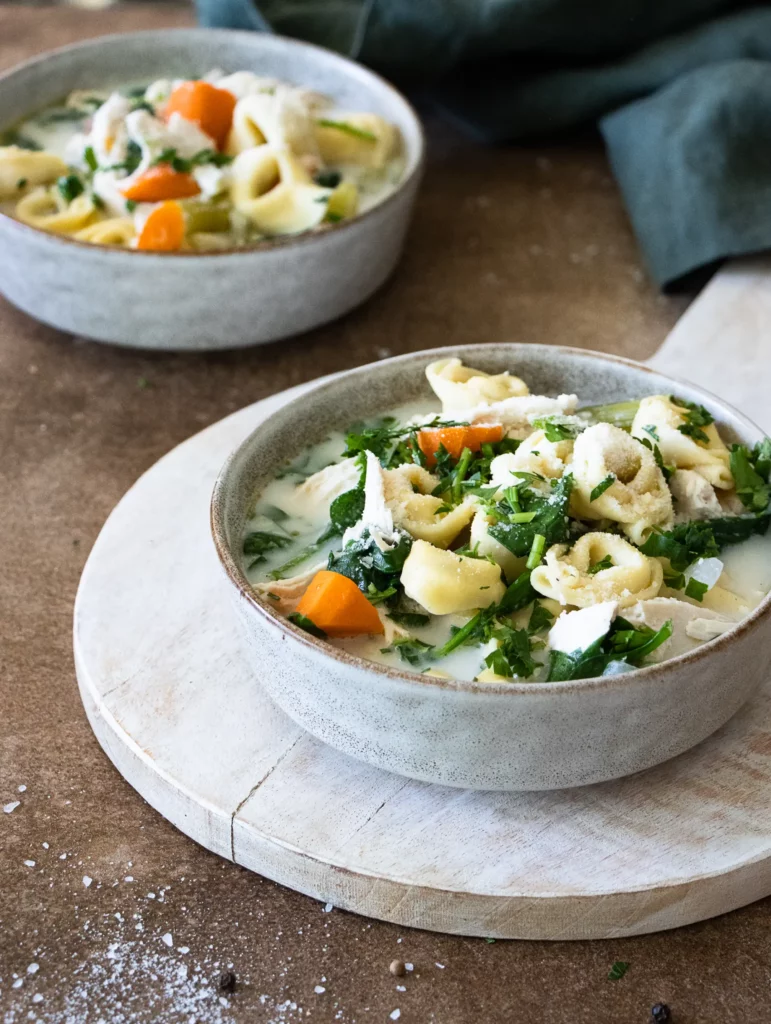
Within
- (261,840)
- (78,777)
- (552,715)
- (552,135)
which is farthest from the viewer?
(552,135)

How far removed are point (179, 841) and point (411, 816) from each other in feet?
1.04

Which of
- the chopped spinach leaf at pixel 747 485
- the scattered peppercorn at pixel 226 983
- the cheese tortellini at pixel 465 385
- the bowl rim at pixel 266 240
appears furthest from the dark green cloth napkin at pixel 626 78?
the scattered peppercorn at pixel 226 983

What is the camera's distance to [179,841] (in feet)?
5.55

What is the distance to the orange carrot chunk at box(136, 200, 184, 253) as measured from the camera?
253 centimetres

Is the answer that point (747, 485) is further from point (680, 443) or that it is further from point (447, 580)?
point (447, 580)

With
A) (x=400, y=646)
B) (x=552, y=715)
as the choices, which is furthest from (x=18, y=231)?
(x=552, y=715)

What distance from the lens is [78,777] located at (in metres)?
1.79

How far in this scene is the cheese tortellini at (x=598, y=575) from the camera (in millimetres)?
1622

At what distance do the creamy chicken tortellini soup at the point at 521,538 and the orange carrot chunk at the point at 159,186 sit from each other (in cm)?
89

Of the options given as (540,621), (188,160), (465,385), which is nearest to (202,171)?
(188,160)

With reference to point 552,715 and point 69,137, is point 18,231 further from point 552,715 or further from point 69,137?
point 552,715

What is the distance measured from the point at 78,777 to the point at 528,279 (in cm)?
173

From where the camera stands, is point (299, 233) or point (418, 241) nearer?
point (299, 233)

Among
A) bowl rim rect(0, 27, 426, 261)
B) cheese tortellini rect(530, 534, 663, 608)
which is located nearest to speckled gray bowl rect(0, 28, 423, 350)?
bowl rim rect(0, 27, 426, 261)
